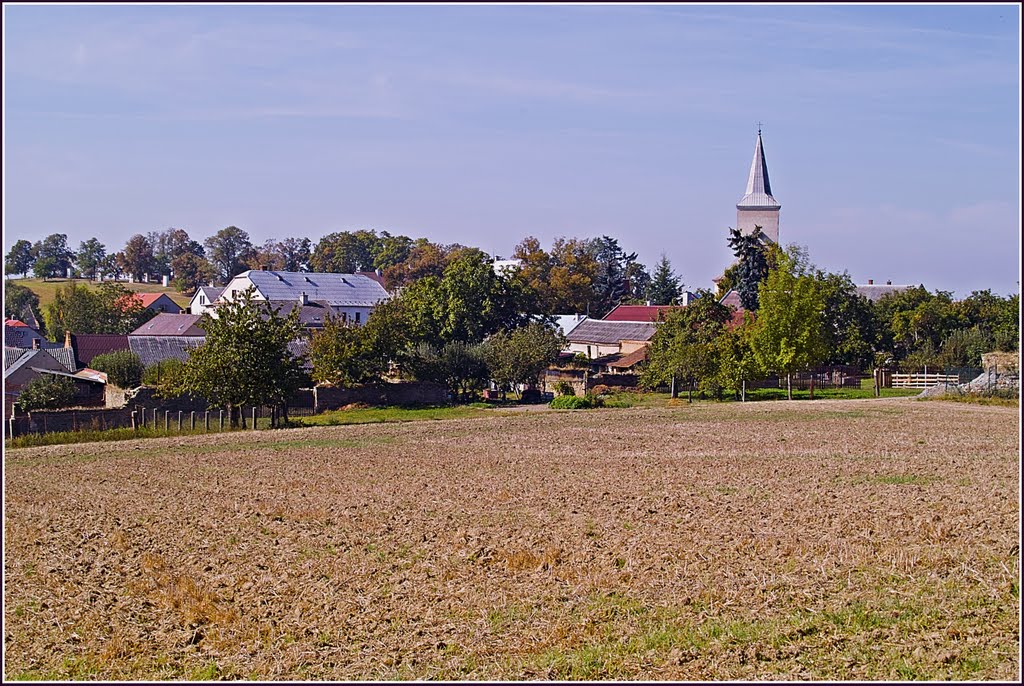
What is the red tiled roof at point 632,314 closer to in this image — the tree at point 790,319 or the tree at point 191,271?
the tree at point 790,319

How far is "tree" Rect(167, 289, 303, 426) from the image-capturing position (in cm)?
3322

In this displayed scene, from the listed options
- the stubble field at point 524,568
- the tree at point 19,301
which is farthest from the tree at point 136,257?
the stubble field at point 524,568

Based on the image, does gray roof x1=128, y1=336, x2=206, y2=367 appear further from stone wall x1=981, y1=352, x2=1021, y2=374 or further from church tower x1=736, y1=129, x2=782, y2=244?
church tower x1=736, y1=129, x2=782, y2=244

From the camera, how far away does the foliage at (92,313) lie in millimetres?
70125

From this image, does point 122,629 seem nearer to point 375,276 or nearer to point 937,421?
point 937,421

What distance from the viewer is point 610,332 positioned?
226 feet

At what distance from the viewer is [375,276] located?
98.4 metres

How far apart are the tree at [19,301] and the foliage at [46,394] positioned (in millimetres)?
37841

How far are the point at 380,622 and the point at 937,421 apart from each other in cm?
2431

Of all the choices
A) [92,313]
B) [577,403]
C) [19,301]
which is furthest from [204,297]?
[577,403]

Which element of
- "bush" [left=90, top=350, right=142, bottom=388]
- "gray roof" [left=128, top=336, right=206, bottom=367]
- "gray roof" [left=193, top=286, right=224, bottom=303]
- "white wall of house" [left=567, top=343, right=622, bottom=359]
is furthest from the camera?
"gray roof" [left=193, top=286, right=224, bottom=303]

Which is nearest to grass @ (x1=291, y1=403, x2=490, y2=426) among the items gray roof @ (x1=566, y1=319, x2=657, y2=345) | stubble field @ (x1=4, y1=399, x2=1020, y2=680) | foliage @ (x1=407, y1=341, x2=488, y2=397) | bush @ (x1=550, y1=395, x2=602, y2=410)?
bush @ (x1=550, y1=395, x2=602, y2=410)

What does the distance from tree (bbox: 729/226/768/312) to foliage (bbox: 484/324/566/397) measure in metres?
23.2

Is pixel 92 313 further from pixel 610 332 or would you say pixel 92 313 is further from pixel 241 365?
pixel 241 365
